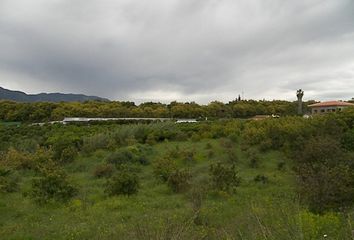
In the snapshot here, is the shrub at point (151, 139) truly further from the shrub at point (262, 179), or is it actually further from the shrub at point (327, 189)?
the shrub at point (327, 189)


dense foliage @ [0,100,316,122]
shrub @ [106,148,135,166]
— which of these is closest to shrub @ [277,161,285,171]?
shrub @ [106,148,135,166]

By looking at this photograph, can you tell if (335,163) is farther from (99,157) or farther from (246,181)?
(99,157)

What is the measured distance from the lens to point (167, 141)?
26.8 m

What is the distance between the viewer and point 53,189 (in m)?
11.7

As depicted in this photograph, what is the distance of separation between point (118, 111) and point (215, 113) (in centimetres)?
1397

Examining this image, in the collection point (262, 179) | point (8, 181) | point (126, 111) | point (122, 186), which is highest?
point (126, 111)

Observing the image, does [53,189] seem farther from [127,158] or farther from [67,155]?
[67,155]

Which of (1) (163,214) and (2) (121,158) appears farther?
(2) (121,158)

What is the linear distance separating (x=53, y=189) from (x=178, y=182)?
3.92 m

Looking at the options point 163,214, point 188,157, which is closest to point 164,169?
point 188,157

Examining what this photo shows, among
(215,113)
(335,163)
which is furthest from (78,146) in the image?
(215,113)

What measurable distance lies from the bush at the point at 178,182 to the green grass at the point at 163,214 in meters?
0.31

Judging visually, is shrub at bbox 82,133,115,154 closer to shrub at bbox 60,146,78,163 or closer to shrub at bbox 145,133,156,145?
shrub at bbox 60,146,78,163

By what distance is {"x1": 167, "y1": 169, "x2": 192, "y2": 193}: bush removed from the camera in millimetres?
12707
